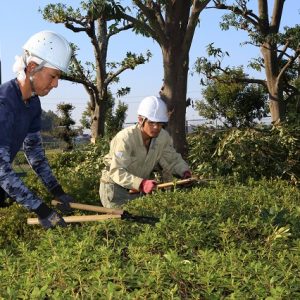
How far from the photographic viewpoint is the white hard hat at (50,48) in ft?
14.4

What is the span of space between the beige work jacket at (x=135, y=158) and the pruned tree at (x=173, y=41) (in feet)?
13.6

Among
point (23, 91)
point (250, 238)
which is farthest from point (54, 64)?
point (250, 238)

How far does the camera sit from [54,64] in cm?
436

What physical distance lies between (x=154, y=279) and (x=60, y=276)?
51 cm

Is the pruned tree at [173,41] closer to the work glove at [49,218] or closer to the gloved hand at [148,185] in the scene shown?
the gloved hand at [148,185]

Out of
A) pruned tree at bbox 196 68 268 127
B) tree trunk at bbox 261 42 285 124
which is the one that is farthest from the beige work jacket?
pruned tree at bbox 196 68 268 127

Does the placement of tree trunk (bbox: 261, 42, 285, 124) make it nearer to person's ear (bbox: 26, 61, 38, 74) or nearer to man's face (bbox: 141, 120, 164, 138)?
man's face (bbox: 141, 120, 164, 138)

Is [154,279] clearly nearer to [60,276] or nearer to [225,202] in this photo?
[60,276]

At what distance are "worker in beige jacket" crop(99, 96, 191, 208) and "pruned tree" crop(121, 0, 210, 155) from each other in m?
4.08

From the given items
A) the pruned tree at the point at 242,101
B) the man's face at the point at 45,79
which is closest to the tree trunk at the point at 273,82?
the man's face at the point at 45,79

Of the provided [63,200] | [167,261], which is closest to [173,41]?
[63,200]

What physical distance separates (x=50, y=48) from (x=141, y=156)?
226 cm

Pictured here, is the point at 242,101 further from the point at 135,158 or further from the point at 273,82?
the point at 135,158

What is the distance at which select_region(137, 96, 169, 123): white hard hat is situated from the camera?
5.92 metres
